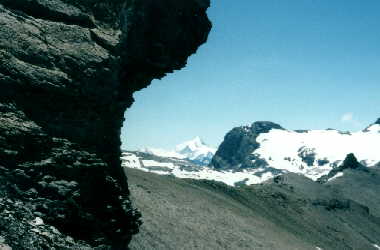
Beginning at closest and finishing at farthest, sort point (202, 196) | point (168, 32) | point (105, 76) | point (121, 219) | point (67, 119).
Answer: point (67, 119) < point (105, 76) < point (121, 219) < point (168, 32) < point (202, 196)

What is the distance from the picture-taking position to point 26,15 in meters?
18.4

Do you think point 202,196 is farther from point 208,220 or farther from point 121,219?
point 121,219

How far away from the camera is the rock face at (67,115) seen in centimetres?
1669

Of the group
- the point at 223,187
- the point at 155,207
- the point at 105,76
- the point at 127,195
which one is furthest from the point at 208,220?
the point at 105,76

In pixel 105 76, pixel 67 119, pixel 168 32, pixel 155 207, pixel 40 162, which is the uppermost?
pixel 168 32

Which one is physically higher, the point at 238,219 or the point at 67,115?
the point at 67,115

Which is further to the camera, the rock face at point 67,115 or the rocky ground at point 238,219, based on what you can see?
the rocky ground at point 238,219

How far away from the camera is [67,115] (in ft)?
61.8

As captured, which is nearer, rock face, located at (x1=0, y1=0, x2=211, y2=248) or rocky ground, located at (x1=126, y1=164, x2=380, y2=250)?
rock face, located at (x1=0, y1=0, x2=211, y2=248)

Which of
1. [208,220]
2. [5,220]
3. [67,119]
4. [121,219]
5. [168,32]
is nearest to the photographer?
[5,220]

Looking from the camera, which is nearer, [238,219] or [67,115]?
[67,115]

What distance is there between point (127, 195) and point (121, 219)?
148cm

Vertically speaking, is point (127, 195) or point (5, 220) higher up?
point (127, 195)

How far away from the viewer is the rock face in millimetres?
16688
